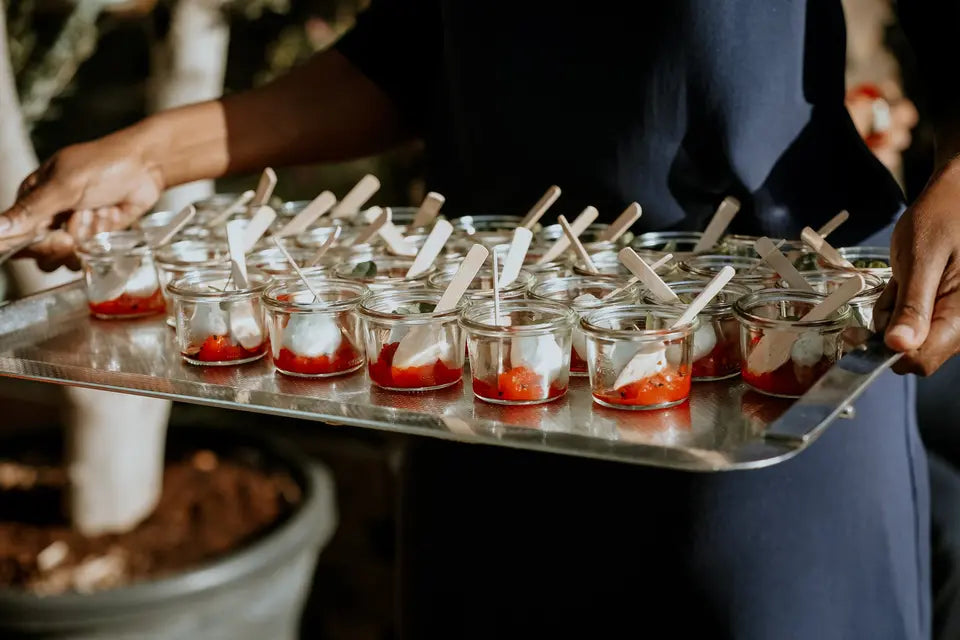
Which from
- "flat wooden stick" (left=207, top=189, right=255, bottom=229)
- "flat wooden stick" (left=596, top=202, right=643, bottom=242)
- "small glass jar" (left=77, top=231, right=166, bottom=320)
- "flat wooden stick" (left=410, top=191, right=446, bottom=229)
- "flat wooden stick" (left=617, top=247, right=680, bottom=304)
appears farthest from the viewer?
"flat wooden stick" (left=207, top=189, right=255, bottom=229)

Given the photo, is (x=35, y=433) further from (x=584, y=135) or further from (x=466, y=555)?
(x=584, y=135)

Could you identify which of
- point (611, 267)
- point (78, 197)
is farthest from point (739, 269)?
point (78, 197)

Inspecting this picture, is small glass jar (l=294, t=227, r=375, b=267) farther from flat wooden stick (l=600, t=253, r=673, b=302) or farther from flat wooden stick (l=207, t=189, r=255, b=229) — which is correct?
flat wooden stick (l=600, t=253, r=673, b=302)

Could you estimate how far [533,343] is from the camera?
1647mm

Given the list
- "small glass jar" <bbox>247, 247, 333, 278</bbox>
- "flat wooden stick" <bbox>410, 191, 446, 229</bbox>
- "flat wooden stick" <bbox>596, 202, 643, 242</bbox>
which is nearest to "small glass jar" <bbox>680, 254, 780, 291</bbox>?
"flat wooden stick" <bbox>596, 202, 643, 242</bbox>

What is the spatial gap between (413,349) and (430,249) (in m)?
0.34

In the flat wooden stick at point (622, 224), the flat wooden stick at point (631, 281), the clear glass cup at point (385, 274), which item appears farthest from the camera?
the flat wooden stick at point (622, 224)

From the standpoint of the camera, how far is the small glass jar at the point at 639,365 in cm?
160

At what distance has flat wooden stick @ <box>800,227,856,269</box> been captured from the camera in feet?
6.16

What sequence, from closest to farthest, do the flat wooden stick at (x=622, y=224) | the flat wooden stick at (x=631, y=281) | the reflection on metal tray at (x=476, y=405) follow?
the reflection on metal tray at (x=476, y=405), the flat wooden stick at (x=631, y=281), the flat wooden stick at (x=622, y=224)

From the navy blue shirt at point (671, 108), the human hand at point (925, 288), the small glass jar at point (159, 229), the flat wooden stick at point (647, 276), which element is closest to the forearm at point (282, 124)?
the small glass jar at point (159, 229)

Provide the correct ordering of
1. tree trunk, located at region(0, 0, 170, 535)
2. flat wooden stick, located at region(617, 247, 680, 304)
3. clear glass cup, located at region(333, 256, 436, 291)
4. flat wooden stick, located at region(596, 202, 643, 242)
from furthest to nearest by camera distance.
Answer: tree trunk, located at region(0, 0, 170, 535)
flat wooden stick, located at region(596, 202, 643, 242)
clear glass cup, located at region(333, 256, 436, 291)
flat wooden stick, located at region(617, 247, 680, 304)

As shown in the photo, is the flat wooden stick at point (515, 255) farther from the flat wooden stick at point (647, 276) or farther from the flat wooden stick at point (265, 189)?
the flat wooden stick at point (265, 189)

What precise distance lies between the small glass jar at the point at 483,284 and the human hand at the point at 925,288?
601 millimetres
